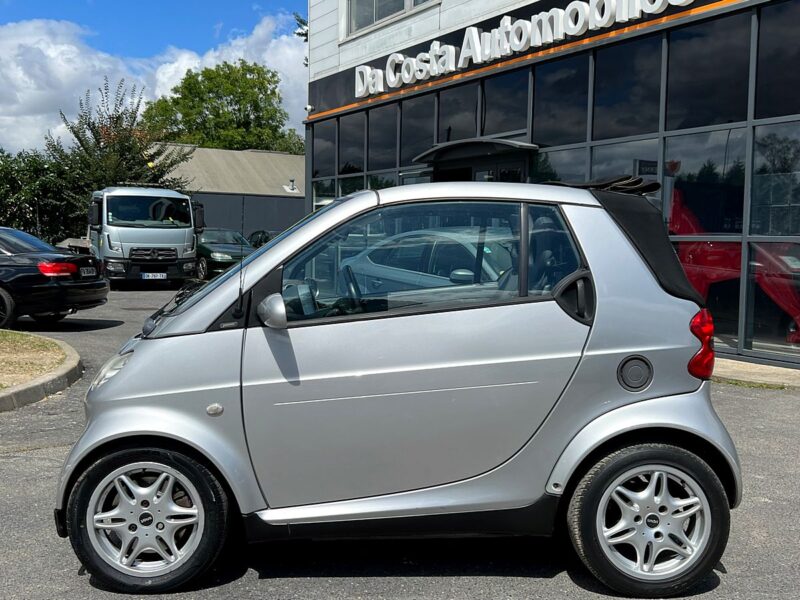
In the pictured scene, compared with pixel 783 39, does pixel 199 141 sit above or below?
above

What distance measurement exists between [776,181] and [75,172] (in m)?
22.9

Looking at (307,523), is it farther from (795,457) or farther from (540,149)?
(540,149)

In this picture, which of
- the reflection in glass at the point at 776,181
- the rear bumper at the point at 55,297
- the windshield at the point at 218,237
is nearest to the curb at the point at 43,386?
the rear bumper at the point at 55,297

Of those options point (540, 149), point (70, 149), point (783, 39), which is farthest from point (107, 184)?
point (783, 39)

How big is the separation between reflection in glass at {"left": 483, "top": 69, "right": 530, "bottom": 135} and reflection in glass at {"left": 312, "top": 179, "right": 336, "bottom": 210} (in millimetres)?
4710

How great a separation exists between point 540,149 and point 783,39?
3929 mm

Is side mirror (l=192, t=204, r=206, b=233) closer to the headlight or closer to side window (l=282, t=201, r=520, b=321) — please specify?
the headlight

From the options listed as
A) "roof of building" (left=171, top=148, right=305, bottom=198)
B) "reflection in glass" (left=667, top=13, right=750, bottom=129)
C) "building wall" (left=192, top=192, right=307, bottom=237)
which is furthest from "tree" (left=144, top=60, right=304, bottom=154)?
"reflection in glass" (left=667, top=13, right=750, bottom=129)

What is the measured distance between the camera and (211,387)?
3.35 metres

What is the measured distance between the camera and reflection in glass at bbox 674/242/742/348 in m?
9.92

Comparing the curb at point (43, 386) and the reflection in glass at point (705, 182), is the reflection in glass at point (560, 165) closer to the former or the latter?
the reflection in glass at point (705, 182)

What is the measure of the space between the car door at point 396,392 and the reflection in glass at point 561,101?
8989 mm

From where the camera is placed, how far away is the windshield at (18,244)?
11594mm

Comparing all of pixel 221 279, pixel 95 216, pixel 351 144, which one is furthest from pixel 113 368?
pixel 95 216
